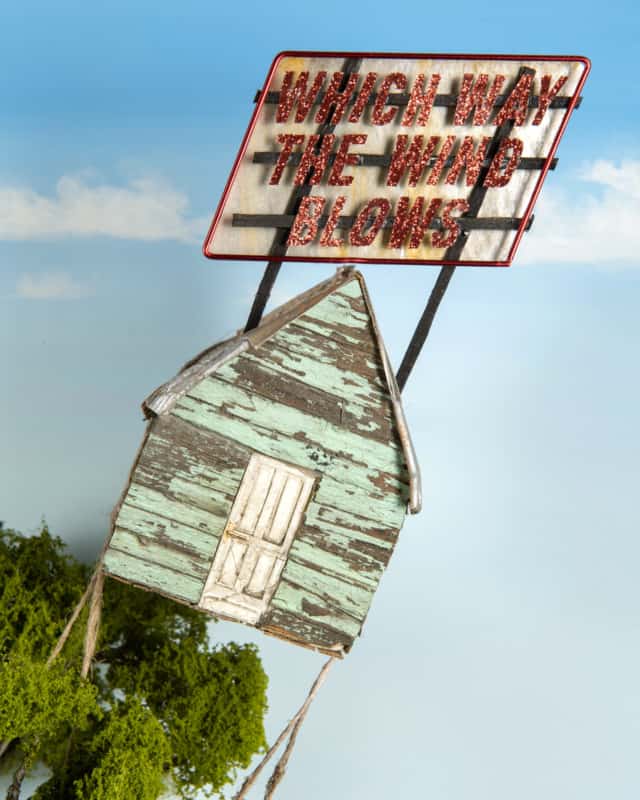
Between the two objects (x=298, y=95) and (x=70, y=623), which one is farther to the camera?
(x=70, y=623)

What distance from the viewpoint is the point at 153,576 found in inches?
158

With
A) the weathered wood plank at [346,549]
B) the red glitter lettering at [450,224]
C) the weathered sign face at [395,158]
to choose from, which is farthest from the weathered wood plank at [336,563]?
the red glitter lettering at [450,224]

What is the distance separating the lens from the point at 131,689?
16.4ft

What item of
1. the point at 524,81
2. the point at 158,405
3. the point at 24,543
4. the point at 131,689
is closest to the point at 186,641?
the point at 131,689

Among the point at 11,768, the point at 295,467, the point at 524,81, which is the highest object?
the point at 524,81

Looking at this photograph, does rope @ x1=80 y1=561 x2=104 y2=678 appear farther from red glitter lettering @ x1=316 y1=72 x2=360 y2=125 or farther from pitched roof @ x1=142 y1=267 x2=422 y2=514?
red glitter lettering @ x1=316 y1=72 x2=360 y2=125

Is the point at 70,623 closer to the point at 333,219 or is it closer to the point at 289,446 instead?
the point at 289,446

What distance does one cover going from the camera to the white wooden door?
12.9 ft

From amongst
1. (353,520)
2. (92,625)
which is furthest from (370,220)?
(92,625)

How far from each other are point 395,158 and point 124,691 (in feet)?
9.17

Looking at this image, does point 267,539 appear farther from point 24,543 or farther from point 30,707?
point 24,543

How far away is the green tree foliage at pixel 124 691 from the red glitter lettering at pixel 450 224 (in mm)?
2223

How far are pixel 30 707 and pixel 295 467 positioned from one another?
4.86 feet

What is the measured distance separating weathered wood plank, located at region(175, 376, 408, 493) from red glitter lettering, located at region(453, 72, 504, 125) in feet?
4.21
